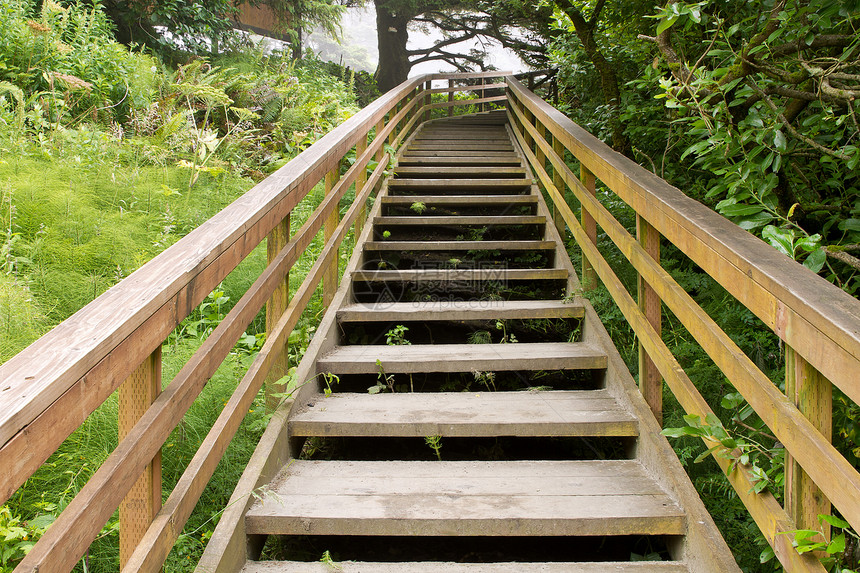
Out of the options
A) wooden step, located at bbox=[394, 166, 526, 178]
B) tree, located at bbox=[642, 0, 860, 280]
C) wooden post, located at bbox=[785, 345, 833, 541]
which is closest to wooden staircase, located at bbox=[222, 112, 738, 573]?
wooden post, located at bbox=[785, 345, 833, 541]

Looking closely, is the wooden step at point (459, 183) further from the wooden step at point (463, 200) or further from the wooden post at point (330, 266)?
the wooden post at point (330, 266)

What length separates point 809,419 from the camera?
1.26m

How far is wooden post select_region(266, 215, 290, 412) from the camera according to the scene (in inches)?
91.9

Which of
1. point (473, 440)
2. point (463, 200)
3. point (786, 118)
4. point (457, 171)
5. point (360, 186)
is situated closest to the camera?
point (786, 118)

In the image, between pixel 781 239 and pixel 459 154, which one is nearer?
pixel 781 239

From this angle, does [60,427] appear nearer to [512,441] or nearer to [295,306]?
[295,306]

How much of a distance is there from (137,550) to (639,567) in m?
1.43

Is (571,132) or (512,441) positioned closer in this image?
(512,441)

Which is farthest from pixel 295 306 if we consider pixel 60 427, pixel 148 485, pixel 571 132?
pixel 571 132

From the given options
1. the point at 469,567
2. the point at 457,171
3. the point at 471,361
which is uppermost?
the point at 457,171

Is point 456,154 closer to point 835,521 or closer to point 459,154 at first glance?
point 459,154

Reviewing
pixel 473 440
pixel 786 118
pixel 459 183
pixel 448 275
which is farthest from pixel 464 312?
pixel 459 183

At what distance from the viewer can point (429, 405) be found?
100 inches

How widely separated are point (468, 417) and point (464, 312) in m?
0.91
